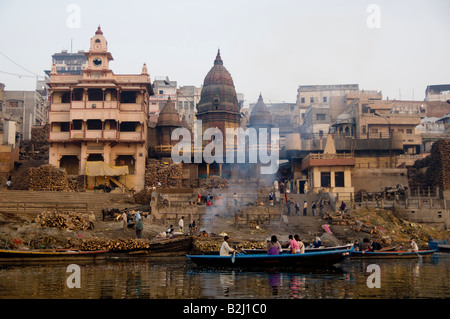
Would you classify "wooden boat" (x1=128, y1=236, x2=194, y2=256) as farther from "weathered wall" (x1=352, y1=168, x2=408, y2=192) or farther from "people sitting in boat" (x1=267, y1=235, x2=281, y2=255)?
"weathered wall" (x1=352, y1=168, x2=408, y2=192)

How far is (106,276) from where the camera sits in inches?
705

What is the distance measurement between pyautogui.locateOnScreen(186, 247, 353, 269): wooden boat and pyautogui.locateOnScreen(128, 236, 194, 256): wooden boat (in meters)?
4.79

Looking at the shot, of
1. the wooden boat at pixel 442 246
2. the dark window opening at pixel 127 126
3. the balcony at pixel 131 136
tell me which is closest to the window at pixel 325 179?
the wooden boat at pixel 442 246

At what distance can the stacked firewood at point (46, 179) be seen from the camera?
130ft

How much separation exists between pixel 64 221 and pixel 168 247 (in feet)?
22.7

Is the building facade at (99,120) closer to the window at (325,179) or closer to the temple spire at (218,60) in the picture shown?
the temple spire at (218,60)

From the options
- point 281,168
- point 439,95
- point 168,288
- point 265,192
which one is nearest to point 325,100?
point 439,95

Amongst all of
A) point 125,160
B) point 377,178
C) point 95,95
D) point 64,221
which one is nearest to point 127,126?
point 125,160

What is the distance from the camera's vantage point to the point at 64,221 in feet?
90.3

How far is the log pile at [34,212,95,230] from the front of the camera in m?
27.3

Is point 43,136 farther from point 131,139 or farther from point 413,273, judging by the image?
point 413,273

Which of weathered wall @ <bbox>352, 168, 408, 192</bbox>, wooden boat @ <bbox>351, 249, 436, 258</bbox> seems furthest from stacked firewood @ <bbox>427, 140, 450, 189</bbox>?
wooden boat @ <bbox>351, 249, 436, 258</bbox>

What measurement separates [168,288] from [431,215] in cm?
2821

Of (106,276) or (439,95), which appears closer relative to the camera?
(106,276)
